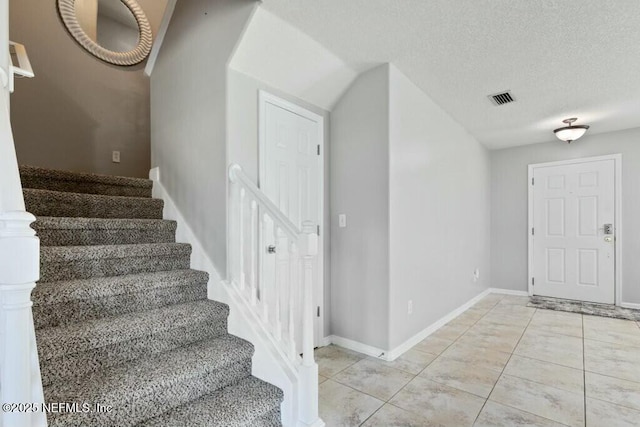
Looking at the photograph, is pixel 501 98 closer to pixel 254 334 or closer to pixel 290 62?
pixel 290 62

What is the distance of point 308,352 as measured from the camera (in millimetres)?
1706

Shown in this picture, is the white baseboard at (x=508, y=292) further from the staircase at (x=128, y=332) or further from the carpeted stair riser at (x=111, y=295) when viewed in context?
the carpeted stair riser at (x=111, y=295)

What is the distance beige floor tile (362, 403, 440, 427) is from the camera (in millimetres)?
1761

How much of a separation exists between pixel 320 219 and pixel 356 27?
1.54 m

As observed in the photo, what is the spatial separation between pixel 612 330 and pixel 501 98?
107 inches

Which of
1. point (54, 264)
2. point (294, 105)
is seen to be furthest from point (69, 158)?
point (294, 105)

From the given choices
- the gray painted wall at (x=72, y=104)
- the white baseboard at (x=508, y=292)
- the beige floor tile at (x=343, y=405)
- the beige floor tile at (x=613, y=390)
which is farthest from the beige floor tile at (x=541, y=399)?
the gray painted wall at (x=72, y=104)

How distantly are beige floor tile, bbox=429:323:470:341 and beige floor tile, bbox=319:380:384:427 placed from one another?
1.43 m

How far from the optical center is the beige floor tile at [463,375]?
215 centimetres

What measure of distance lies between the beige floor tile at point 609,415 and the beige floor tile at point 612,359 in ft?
1.77

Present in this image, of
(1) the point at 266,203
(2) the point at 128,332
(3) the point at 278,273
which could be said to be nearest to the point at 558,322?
(3) the point at 278,273

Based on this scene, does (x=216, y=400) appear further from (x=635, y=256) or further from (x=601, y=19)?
(x=635, y=256)

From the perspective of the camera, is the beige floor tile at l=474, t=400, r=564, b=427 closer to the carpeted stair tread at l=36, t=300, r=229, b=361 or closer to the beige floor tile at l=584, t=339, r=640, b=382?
the beige floor tile at l=584, t=339, r=640, b=382

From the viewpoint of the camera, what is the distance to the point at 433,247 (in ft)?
10.9
